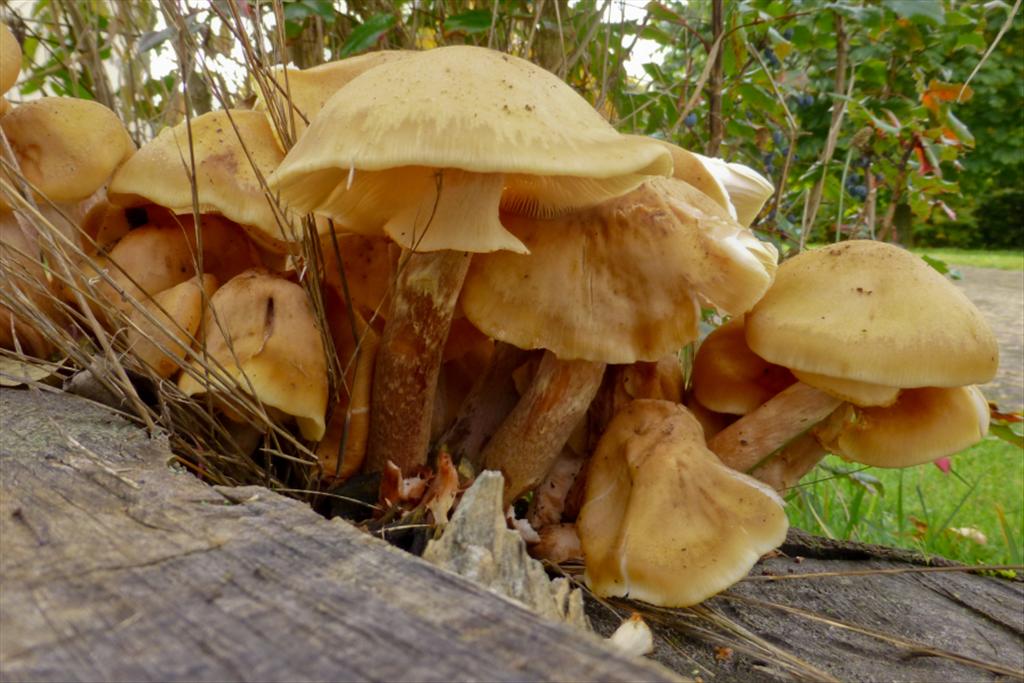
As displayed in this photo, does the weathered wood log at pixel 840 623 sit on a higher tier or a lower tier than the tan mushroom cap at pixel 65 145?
lower

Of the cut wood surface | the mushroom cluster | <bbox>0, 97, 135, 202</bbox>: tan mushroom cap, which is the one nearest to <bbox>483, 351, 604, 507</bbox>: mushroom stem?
the mushroom cluster

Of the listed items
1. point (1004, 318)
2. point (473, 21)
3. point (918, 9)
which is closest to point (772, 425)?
point (918, 9)

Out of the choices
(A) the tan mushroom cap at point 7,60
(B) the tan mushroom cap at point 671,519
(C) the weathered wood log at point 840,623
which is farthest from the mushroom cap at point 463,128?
(C) the weathered wood log at point 840,623

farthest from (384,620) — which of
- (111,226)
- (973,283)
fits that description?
(973,283)

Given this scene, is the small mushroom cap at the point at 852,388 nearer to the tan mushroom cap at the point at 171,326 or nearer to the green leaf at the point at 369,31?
the tan mushroom cap at the point at 171,326

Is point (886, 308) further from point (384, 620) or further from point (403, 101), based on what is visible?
point (384, 620)

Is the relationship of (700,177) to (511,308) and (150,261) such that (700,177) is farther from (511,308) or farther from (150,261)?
(150,261)
